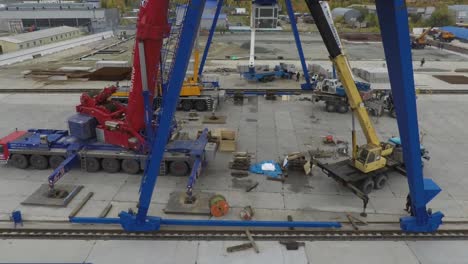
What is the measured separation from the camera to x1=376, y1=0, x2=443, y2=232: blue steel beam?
8.75 metres

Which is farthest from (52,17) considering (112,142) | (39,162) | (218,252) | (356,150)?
(218,252)

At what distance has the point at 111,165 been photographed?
14000 mm

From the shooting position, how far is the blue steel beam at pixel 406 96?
8750mm

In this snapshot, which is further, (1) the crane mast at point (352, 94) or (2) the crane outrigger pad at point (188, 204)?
(1) the crane mast at point (352, 94)

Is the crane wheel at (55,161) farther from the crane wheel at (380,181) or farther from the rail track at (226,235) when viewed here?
the crane wheel at (380,181)

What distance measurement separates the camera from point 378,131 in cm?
1908

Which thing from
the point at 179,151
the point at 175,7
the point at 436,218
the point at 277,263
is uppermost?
the point at 175,7

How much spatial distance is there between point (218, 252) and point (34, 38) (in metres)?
47.7

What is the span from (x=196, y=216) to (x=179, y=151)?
332cm

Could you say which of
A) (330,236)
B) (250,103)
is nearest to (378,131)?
(250,103)

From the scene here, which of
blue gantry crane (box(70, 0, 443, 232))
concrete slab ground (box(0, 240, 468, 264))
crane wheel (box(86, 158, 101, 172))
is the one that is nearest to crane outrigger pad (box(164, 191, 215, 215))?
blue gantry crane (box(70, 0, 443, 232))

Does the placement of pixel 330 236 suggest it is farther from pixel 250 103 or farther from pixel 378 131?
pixel 250 103

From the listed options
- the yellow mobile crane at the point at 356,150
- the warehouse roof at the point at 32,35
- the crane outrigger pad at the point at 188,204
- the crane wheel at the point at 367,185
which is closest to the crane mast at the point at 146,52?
the crane outrigger pad at the point at 188,204

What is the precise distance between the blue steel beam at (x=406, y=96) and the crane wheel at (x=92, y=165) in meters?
11.1
